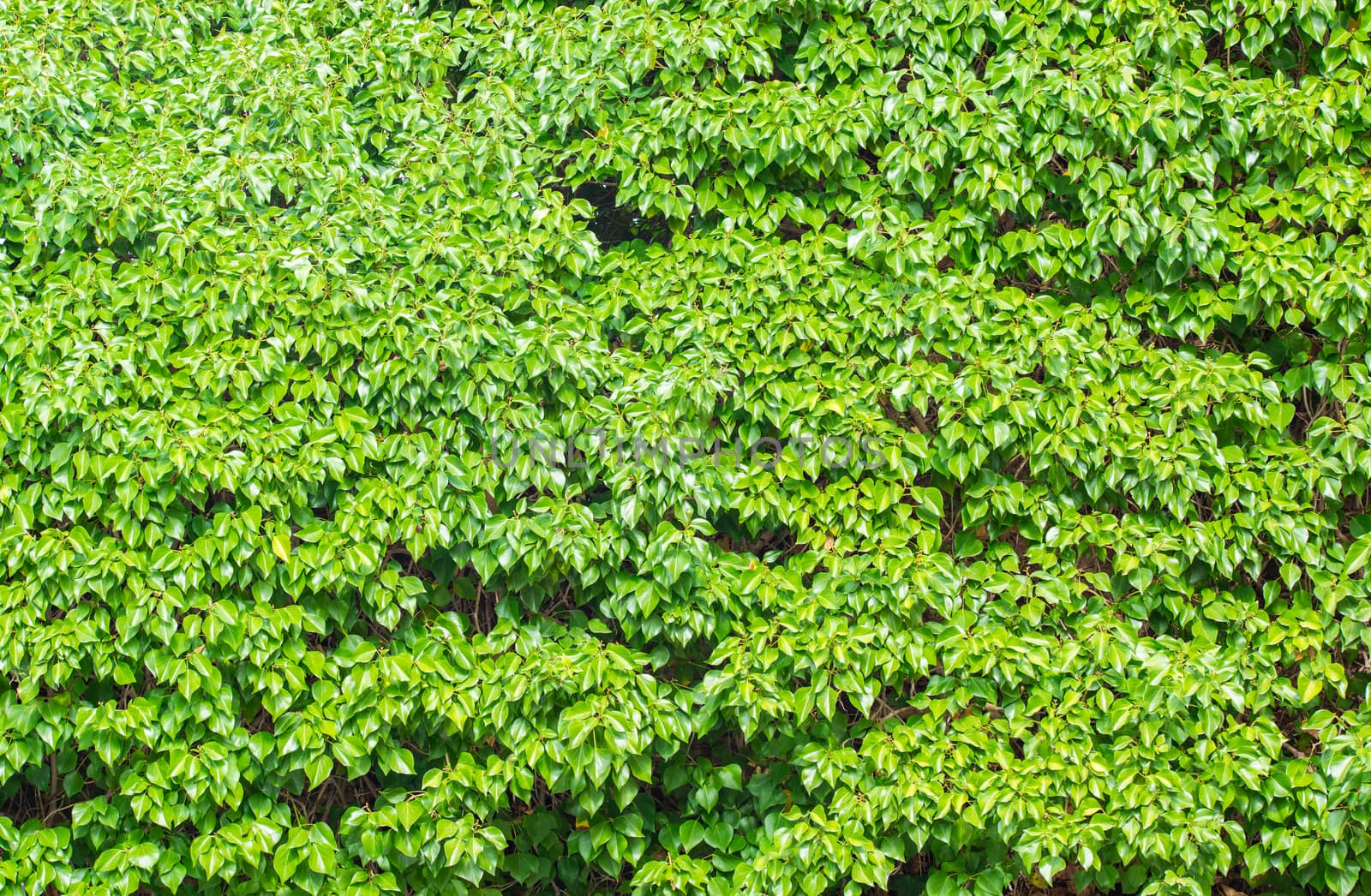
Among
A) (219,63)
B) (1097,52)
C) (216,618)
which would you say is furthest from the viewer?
(219,63)

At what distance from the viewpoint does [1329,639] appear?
3.66 meters

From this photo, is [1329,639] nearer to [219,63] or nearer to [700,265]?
[700,265]

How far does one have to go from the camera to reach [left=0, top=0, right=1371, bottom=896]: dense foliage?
3.49 m

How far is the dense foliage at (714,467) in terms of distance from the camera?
3.49m

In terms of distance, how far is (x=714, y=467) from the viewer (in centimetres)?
374

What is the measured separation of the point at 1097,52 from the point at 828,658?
215cm

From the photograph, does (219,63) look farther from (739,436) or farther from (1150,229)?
(1150,229)

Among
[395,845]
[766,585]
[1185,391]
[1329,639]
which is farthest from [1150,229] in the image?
[395,845]

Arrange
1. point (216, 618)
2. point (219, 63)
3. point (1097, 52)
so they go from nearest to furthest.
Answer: point (216, 618) → point (1097, 52) → point (219, 63)

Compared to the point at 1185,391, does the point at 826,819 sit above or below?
below

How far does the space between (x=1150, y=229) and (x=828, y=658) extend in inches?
69.7

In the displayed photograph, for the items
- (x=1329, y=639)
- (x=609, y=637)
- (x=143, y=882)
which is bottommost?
(x=143, y=882)

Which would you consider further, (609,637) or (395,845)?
(609,637)

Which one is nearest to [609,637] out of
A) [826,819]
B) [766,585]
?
[766,585]
